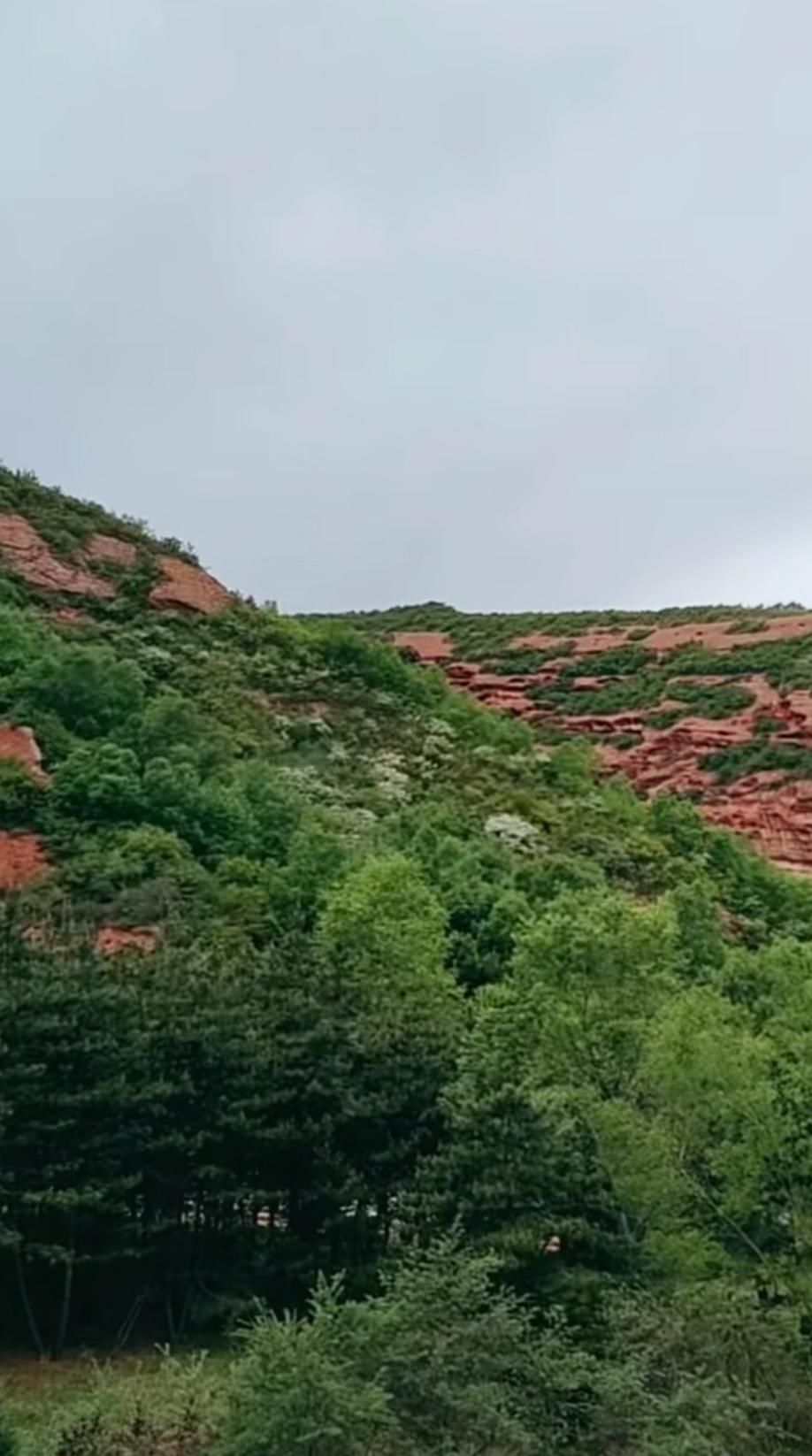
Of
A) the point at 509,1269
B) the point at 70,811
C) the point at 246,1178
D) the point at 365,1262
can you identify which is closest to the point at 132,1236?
the point at 246,1178

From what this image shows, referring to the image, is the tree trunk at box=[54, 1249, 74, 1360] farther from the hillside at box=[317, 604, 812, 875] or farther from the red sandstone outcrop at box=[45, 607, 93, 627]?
the hillside at box=[317, 604, 812, 875]

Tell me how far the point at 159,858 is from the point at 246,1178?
13.2 meters

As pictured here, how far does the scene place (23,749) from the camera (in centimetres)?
4200

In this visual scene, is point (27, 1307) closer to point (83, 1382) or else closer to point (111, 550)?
point (83, 1382)

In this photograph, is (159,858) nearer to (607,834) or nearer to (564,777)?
(607,834)

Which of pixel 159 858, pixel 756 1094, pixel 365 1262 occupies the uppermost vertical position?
pixel 159 858

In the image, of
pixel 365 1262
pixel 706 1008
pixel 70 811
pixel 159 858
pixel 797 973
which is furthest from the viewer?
pixel 70 811

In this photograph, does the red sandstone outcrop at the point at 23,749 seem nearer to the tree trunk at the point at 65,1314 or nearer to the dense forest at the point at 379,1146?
the dense forest at the point at 379,1146

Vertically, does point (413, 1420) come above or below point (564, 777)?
below

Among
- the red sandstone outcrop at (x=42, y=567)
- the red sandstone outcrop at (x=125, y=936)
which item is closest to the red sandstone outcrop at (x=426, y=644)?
the red sandstone outcrop at (x=42, y=567)

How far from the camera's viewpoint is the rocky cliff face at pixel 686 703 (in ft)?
208

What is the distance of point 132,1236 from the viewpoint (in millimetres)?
23469

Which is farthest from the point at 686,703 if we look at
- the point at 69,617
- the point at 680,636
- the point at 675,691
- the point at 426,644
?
the point at 69,617

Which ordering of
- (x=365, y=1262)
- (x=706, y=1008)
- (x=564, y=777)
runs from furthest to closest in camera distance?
(x=564, y=777) → (x=365, y=1262) → (x=706, y=1008)
